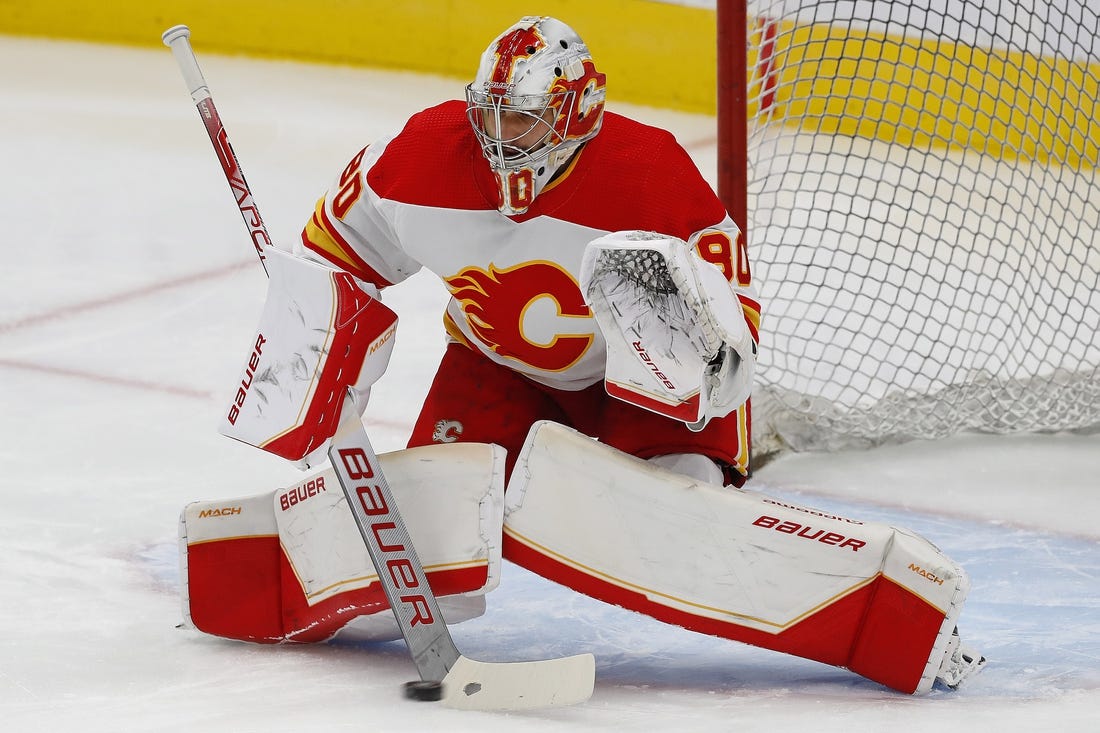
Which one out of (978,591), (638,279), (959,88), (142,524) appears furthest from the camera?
(959,88)

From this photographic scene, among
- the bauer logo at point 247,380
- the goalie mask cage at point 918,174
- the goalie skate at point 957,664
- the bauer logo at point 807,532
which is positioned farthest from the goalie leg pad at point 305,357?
the goalie mask cage at point 918,174

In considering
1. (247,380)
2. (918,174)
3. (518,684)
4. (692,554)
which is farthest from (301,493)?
(918,174)

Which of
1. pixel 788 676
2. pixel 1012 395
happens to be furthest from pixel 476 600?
pixel 1012 395

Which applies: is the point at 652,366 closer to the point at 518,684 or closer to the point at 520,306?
the point at 520,306

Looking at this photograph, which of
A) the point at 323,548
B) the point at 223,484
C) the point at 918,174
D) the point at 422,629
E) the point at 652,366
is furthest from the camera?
the point at 918,174

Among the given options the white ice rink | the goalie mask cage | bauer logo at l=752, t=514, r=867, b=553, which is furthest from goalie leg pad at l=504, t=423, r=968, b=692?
the goalie mask cage

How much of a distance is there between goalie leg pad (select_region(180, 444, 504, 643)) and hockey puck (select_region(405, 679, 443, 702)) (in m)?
0.12

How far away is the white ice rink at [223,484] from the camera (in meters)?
1.96

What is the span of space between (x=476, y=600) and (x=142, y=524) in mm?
914

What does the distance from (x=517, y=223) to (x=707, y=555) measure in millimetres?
492

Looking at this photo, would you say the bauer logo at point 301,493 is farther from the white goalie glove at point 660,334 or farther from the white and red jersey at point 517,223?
the white goalie glove at point 660,334

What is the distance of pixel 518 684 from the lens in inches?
77.2

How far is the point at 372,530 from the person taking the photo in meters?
2.01

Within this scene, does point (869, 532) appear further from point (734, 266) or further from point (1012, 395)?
point (1012, 395)
